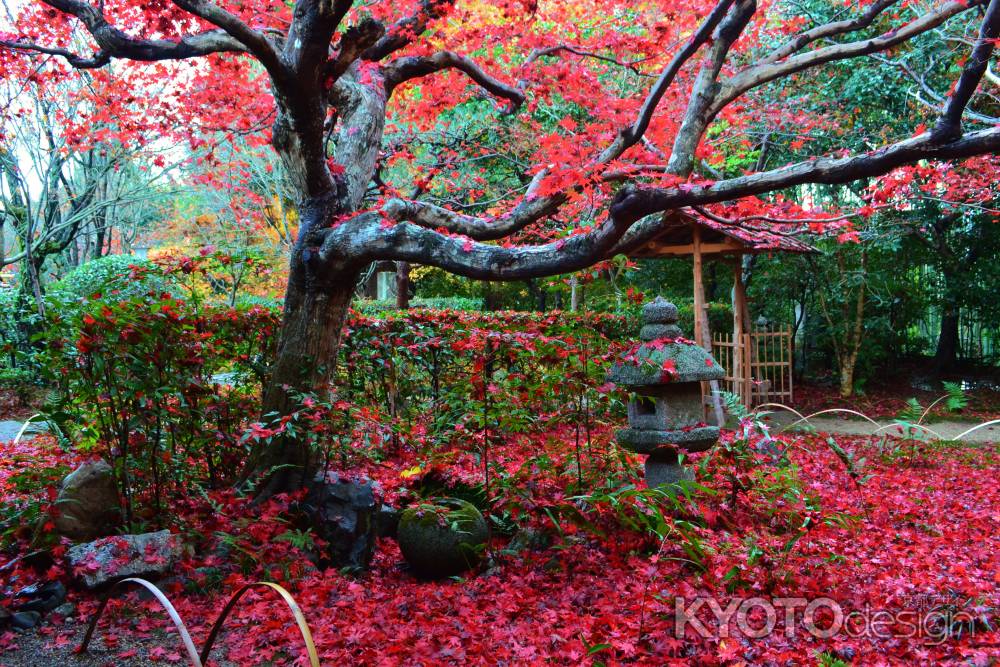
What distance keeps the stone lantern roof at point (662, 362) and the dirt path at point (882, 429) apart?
14.0 ft

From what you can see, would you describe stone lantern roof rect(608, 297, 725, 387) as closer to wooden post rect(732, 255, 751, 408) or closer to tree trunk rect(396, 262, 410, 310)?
wooden post rect(732, 255, 751, 408)

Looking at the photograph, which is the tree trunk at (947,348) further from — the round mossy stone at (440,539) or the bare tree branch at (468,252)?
the round mossy stone at (440,539)

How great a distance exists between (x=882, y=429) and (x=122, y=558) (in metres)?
9.05

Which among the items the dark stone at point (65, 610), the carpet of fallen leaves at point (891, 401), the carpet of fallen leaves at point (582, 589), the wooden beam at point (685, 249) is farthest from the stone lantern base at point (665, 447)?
the carpet of fallen leaves at point (891, 401)

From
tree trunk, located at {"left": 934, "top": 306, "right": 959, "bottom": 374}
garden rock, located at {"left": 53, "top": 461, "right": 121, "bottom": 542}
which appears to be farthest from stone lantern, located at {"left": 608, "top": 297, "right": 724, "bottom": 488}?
tree trunk, located at {"left": 934, "top": 306, "right": 959, "bottom": 374}

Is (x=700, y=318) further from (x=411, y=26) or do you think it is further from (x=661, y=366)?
(x=411, y=26)

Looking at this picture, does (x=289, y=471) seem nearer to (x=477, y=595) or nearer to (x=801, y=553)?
(x=477, y=595)

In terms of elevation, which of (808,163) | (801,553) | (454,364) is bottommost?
(801,553)

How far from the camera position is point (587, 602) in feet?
11.4

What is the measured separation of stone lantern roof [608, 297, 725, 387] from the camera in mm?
4733

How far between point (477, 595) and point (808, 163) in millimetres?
3154

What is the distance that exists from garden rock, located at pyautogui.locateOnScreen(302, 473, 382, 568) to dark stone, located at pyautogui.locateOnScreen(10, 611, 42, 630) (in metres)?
1.60

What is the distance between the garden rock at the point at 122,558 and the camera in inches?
130

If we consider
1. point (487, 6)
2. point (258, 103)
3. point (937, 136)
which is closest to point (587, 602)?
point (937, 136)
